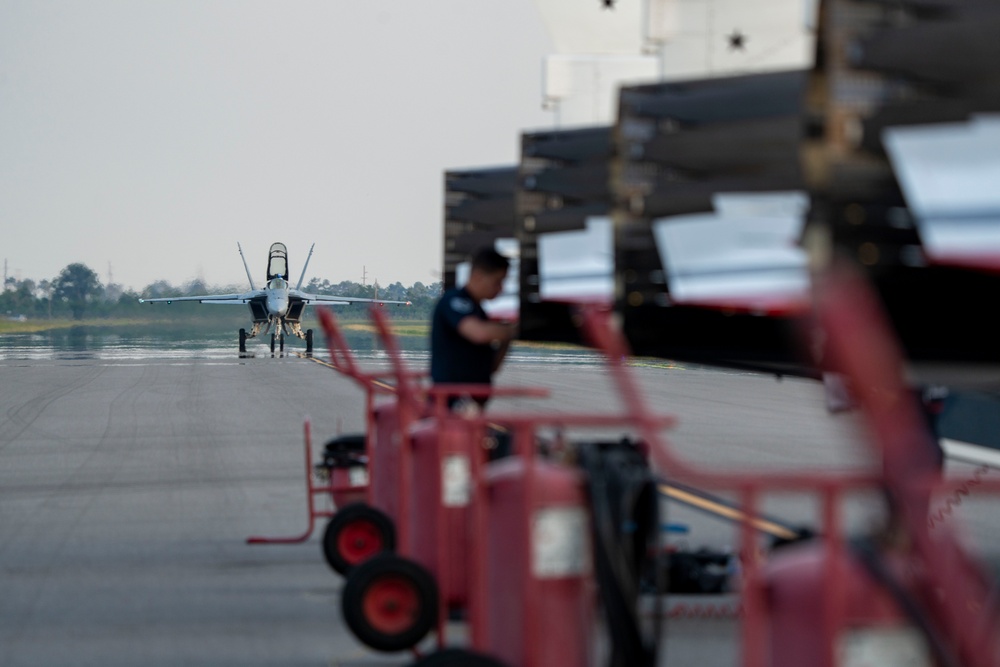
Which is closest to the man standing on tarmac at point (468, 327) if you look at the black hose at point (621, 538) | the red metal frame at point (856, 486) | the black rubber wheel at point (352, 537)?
the black rubber wheel at point (352, 537)

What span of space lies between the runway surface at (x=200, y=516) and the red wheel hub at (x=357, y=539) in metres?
0.30

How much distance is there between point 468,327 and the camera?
6160 millimetres

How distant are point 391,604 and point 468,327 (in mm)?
1544

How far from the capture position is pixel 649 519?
4.03 m

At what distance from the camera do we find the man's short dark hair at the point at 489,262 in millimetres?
6305

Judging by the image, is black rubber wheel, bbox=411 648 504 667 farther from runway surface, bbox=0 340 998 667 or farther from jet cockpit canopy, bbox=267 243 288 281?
jet cockpit canopy, bbox=267 243 288 281

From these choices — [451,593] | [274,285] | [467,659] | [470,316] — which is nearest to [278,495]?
[470,316]

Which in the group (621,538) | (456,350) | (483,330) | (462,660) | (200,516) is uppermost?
(483,330)

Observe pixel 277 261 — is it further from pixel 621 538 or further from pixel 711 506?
pixel 621 538

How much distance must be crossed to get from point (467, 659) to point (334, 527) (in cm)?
293

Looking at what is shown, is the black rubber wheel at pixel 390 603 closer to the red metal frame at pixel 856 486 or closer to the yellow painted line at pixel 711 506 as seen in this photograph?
the red metal frame at pixel 856 486

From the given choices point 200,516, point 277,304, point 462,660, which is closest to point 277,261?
point 277,304

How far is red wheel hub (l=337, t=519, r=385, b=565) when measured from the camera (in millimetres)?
6750

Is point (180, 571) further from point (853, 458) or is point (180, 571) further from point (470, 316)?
point (853, 458)
